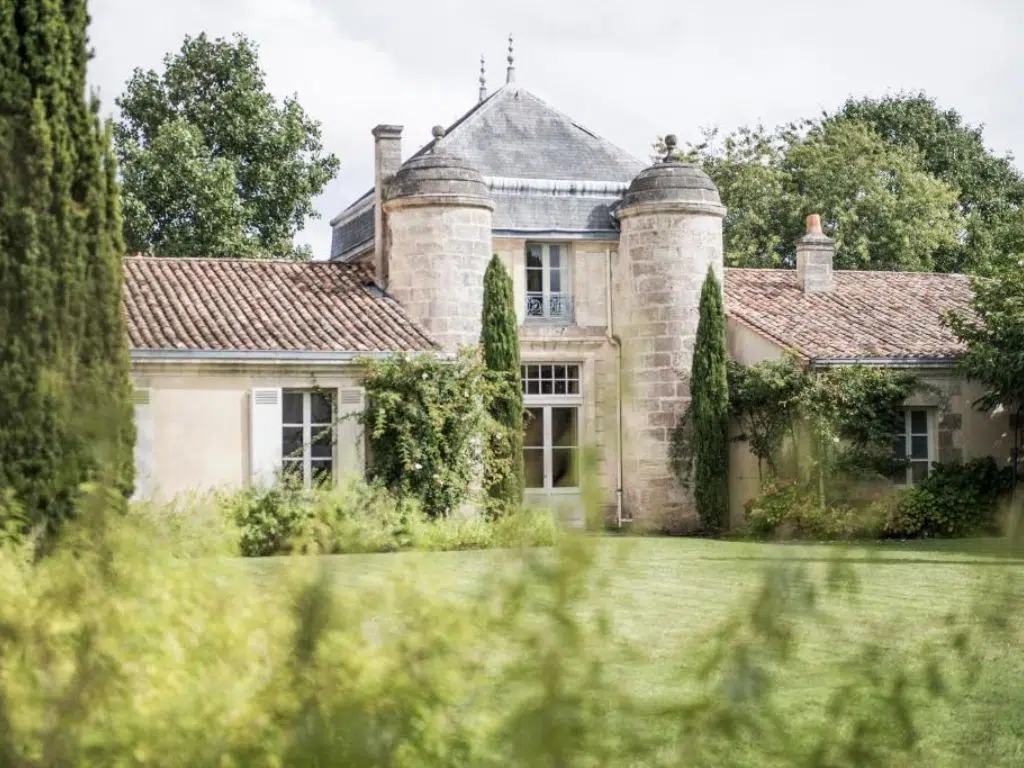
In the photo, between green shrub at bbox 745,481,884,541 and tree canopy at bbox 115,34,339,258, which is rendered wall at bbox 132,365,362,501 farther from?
tree canopy at bbox 115,34,339,258

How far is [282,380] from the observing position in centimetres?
2109

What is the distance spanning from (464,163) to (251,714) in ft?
67.4

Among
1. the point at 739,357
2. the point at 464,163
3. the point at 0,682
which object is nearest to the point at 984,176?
the point at 739,357

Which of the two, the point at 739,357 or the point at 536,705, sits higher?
the point at 739,357

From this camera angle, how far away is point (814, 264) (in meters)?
27.2

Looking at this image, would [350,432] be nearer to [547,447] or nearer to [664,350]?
[547,447]

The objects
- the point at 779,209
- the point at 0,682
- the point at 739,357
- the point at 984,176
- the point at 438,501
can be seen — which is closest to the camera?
the point at 0,682

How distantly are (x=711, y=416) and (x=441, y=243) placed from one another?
183 inches

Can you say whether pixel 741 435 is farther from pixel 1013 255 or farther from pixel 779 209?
pixel 779 209

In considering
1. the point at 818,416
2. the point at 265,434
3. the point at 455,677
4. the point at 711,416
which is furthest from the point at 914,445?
the point at 455,677

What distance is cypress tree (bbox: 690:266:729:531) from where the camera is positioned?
77.6 ft

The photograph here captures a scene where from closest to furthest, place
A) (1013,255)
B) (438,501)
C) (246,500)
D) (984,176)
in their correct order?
1. (246,500)
2. (438,501)
3. (1013,255)
4. (984,176)

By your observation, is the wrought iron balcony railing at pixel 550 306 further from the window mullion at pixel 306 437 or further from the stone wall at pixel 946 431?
the window mullion at pixel 306 437

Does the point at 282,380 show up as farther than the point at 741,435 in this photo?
No
